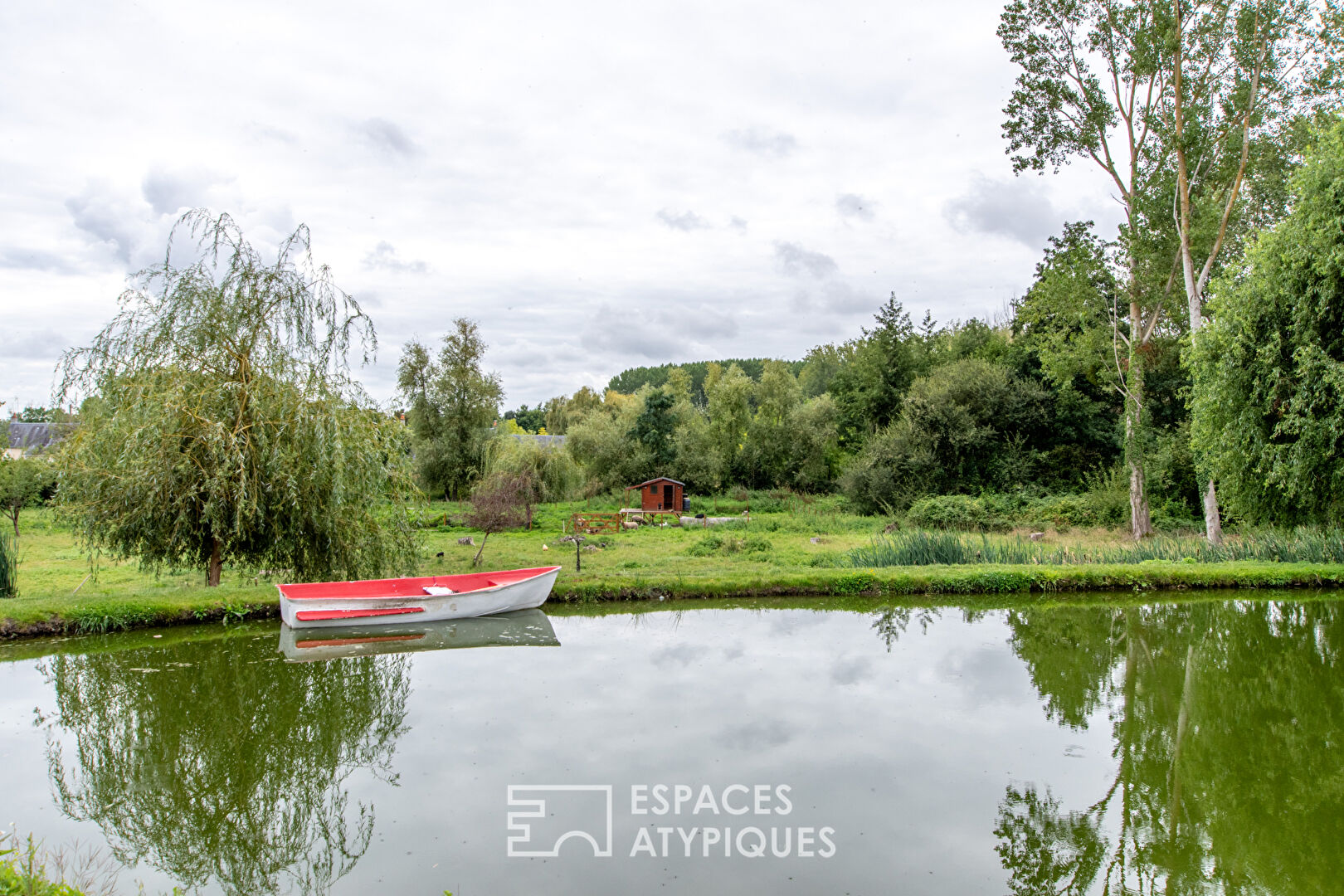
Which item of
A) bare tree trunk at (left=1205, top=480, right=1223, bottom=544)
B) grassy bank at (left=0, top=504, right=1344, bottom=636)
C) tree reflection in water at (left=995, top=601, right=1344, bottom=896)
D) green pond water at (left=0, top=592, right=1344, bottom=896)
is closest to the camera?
tree reflection in water at (left=995, top=601, right=1344, bottom=896)

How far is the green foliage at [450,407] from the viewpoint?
33625 mm

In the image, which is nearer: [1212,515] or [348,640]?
[348,640]

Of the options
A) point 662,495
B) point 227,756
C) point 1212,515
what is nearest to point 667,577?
point 227,756

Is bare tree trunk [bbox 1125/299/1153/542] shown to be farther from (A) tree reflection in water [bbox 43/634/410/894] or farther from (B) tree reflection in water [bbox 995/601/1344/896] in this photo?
(A) tree reflection in water [bbox 43/634/410/894]

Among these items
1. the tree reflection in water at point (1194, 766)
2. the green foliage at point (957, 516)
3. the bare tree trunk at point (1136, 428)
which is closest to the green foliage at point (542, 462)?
the green foliage at point (957, 516)

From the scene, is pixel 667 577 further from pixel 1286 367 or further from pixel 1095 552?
pixel 1286 367

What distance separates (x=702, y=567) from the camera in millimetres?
16688

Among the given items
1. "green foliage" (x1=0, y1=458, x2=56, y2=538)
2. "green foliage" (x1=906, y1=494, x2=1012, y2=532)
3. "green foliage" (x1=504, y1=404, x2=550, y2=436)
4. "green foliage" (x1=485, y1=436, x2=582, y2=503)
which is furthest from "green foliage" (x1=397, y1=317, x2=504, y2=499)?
"green foliage" (x1=504, y1=404, x2=550, y2=436)

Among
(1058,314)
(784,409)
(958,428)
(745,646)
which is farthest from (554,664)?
(784,409)

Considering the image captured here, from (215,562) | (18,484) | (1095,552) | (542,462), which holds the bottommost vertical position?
(1095,552)

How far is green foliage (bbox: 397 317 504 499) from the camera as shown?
3362 centimetres

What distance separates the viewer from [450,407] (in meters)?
34.5

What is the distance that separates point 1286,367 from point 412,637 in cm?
1751

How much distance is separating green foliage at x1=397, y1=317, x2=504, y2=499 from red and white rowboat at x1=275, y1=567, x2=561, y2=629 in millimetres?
20380
